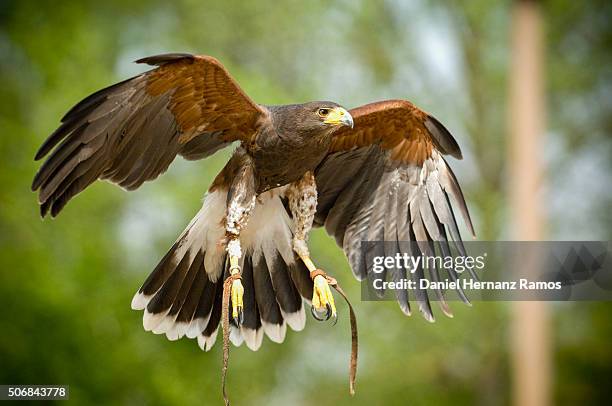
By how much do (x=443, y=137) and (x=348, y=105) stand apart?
251 inches

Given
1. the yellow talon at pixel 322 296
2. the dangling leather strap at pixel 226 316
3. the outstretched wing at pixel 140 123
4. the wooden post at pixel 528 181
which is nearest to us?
the dangling leather strap at pixel 226 316

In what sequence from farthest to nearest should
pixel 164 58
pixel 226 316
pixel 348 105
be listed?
pixel 348 105, pixel 226 316, pixel 164 58

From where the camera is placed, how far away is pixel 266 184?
495cm

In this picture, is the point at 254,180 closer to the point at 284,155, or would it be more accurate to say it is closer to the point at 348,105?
the point at 284,155

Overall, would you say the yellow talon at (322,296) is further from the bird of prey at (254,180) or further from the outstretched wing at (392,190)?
the outstretched wing at (392,190)

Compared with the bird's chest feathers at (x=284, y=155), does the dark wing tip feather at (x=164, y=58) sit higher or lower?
higher

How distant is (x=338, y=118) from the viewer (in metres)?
4.65

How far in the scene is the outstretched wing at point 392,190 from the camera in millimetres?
5230

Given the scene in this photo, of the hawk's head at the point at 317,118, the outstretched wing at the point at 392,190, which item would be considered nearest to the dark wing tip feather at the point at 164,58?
the hawk's head at the point at 317,118

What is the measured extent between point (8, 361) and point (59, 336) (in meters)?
0.64

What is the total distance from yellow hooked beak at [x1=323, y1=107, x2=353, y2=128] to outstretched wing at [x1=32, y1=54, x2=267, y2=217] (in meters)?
0.36

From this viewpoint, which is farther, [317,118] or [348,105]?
[348,105]

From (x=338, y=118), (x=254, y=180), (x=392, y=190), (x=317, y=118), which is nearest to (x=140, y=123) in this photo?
(x=254, y=180)

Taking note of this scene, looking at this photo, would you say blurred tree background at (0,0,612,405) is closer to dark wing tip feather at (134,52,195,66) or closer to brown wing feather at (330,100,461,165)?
brown wing feather at (330,100,461,165)
